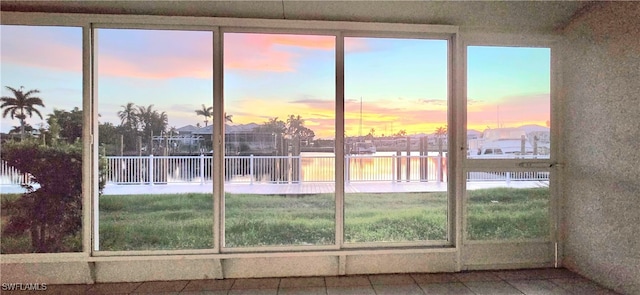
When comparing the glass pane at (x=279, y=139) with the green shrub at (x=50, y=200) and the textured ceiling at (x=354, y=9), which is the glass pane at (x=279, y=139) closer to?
the textured ceiling at (x=354, y=9)

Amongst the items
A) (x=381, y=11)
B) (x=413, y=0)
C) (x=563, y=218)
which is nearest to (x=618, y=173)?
(x=563, y=218)

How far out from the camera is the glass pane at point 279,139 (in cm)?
285

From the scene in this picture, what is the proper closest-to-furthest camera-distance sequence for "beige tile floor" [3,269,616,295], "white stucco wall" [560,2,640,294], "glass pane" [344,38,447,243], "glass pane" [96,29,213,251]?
"white stucco wall" [560,2,640,294] < "beige tile floor" [3,269,616,295] < "glass pane" [96,29,213,251] < "glass pane" [344,38,447,243]

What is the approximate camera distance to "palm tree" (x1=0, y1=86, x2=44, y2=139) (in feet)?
8.82

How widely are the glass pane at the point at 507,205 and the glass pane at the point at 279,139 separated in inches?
53.3

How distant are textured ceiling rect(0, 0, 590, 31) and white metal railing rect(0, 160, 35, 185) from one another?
4.22ft

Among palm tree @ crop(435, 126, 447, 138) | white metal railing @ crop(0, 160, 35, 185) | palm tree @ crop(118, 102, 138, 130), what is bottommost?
white metal railing @ crop(0, 160, 35, 185)

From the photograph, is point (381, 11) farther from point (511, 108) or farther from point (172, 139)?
point (172, 139)

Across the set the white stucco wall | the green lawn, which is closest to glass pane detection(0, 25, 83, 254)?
the green lawn

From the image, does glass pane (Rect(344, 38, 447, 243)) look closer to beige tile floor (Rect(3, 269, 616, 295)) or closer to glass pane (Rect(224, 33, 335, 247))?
glass pane (Rect(224, 33, 335, 247))

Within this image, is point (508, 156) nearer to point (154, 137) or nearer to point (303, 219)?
point (303, 219)

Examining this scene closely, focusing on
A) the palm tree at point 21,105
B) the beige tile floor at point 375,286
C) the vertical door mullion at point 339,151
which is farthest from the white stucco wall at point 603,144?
the palm tree at point 21,105

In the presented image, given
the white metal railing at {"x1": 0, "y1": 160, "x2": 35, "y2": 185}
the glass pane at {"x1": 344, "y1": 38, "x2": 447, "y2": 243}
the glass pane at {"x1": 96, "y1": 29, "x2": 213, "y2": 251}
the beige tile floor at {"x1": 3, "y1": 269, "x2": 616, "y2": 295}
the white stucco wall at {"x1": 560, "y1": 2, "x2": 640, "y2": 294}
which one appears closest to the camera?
the white stucco wall at {"x1": 560, "y1": 2, "x2": 640, "y2": 294}

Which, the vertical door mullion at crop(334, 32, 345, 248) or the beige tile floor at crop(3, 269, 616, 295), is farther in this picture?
the vertical door mullion at crop(334, 32, 345, 248)
